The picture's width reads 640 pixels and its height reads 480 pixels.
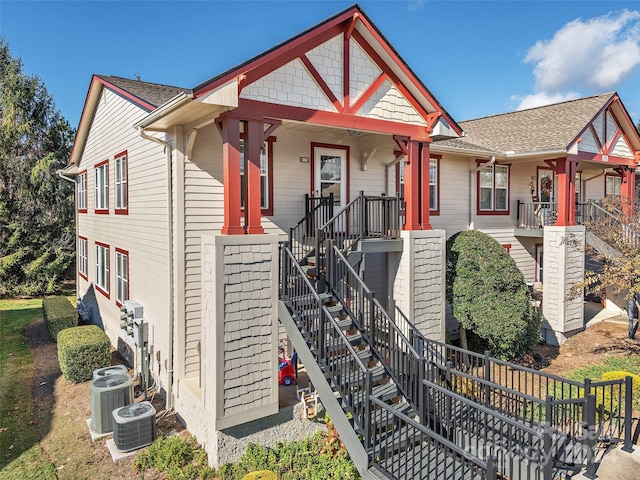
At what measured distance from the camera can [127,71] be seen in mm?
32219

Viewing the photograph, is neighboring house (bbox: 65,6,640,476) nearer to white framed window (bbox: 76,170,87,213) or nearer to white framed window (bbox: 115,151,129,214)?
white framed window (bbox: 115,151,129,214)

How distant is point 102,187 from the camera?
43.6ft

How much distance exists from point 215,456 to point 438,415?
3.54 metres

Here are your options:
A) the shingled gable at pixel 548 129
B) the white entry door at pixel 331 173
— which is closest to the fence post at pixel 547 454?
the white entry door at pixel 331 173

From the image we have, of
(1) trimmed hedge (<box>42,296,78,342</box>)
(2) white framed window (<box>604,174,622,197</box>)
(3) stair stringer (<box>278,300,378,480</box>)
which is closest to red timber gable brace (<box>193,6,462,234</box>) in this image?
(3) stair stringer (<box>278,300,378,480</box>)

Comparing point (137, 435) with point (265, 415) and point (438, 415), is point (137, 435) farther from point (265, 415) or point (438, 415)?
point (438, 415)

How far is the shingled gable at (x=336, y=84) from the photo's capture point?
6.83 metres

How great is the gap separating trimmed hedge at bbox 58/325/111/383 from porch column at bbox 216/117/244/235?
5.45m

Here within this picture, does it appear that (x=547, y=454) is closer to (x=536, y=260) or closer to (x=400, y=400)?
(x=400, y=400)

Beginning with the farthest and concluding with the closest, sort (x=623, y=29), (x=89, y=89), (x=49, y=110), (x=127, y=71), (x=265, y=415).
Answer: (x=127, y=71), (x=49, y=110), (x=623, y=29), (x=89, y=89), (x=265, y=415)

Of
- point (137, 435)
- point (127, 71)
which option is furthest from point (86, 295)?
point (127, 71)

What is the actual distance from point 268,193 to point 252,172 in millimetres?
2302

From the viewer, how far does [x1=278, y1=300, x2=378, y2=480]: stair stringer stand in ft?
18.5

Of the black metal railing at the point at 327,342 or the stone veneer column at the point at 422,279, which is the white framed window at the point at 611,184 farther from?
the black metal railing at the point at 327,342
